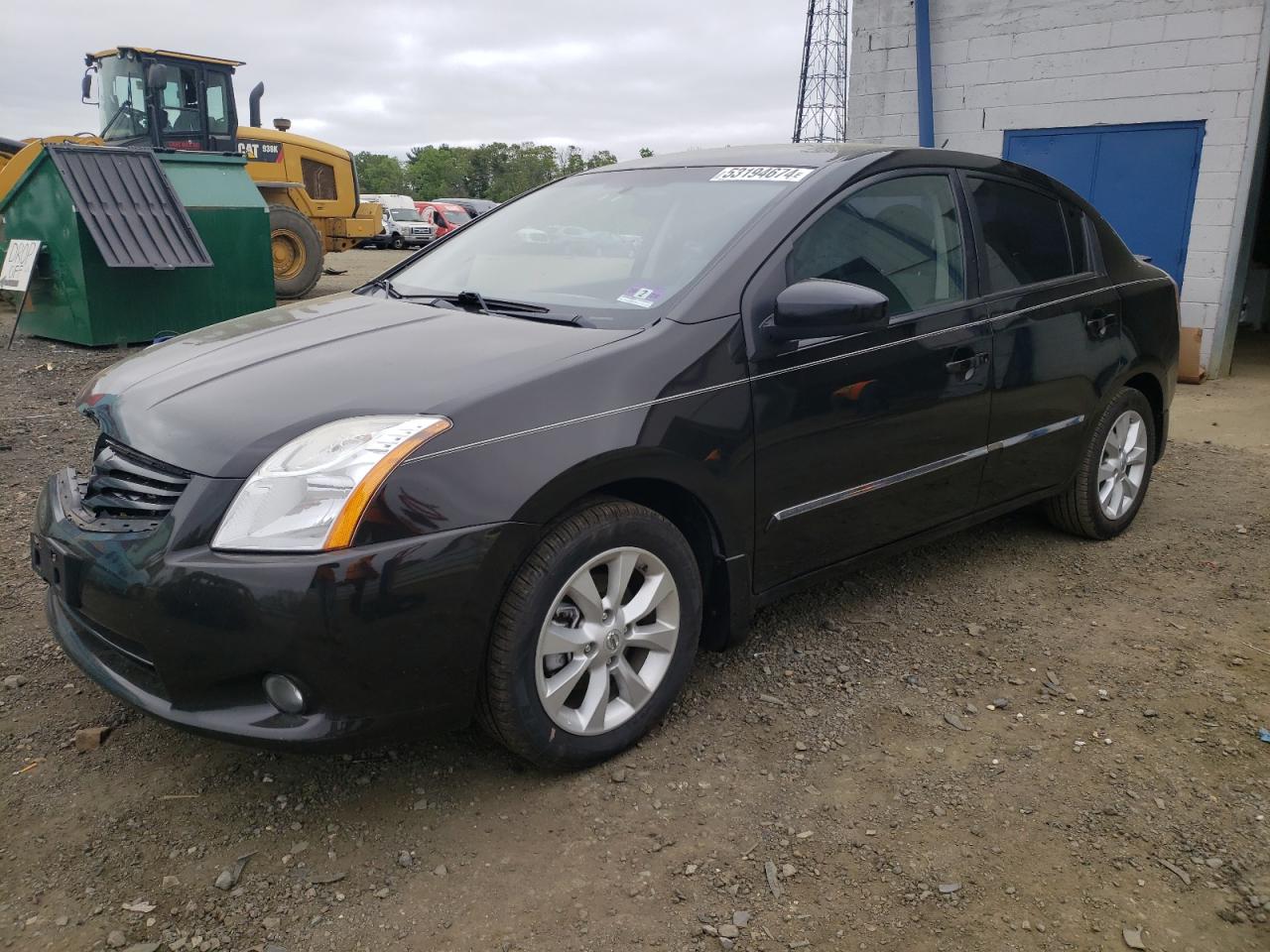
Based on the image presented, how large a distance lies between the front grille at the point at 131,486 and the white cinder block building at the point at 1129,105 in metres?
8.21

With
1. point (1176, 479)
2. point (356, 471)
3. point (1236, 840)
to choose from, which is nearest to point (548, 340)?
point (356, 471)

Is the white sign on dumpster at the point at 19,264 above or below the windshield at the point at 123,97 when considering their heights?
below

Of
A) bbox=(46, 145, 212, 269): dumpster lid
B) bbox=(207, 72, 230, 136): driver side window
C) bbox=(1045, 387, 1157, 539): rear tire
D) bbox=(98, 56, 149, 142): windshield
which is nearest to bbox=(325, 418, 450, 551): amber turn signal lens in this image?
bbox=(1045, 387, 1157, 539): rear tire

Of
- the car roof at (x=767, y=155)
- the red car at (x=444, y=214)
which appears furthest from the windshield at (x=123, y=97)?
the red car at (x=444, y=214)

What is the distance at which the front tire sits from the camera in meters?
2.45

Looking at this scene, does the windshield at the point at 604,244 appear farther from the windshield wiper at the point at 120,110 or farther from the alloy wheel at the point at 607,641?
the windshield wiper at the point at 120,110

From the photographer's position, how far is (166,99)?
40.3 feet

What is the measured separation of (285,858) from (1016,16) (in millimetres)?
8974

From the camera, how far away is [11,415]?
21.8ft

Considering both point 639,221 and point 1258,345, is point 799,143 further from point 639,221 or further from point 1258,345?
point 1258,345

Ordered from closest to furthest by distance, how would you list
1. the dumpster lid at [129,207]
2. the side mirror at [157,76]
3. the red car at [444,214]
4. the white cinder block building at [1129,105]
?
the white cinder block building at [1129,105]
the dumpster lid at [129,207]
the side mirror at [157,76]
the red car at [444,214]

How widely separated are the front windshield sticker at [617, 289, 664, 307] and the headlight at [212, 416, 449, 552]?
2.85ft

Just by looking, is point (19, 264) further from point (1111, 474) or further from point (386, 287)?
point (1111, 474)

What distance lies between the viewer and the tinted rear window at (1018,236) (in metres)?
3.74
